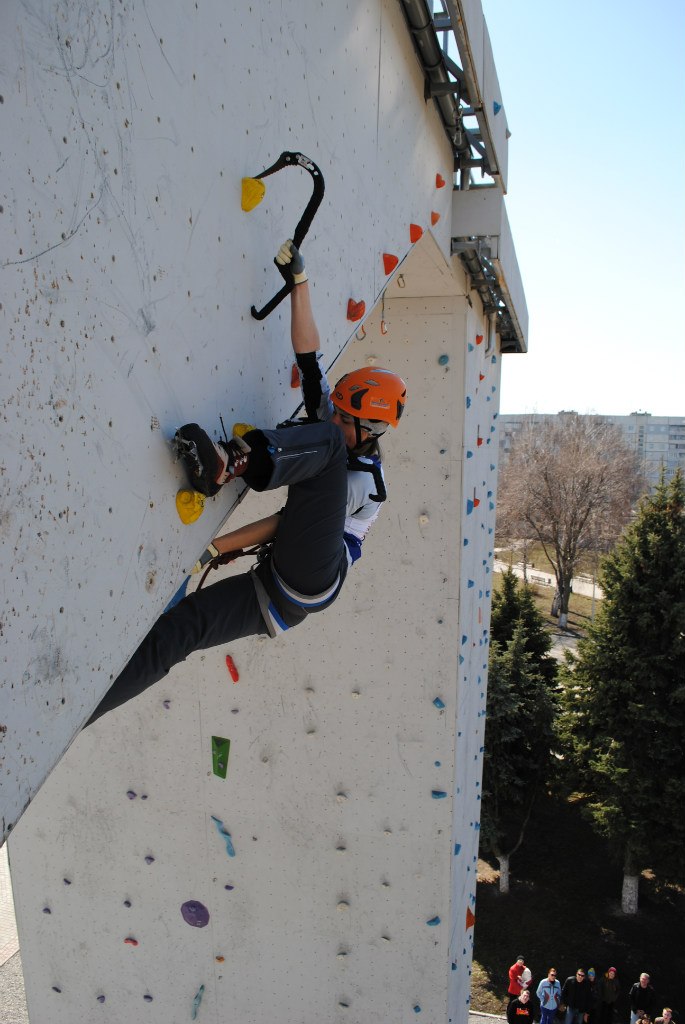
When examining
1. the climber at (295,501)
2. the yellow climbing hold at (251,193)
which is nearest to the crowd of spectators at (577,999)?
the climber at (295,501)

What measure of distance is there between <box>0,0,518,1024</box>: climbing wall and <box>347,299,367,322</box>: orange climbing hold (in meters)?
0.03

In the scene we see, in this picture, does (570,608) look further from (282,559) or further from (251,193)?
(251,193)

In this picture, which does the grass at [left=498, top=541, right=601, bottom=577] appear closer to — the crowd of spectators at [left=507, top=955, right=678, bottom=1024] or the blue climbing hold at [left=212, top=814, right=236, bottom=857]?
the crowd of spectators at [left=507, top=955, right=678, bottom=1024]

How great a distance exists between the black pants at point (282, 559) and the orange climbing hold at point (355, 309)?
1.81ft

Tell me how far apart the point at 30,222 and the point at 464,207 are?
291 centimetres

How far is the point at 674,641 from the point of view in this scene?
9.75 meters

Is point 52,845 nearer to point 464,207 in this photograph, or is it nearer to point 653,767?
point 464,207

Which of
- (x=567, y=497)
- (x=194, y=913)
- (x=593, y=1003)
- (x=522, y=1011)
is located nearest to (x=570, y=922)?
(x=593, y=1003)

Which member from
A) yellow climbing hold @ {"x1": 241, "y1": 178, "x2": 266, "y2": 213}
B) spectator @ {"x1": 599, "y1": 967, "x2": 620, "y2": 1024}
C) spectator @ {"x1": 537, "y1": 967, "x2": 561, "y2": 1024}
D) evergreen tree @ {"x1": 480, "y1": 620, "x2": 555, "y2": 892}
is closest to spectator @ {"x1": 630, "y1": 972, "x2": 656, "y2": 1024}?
spectator @ {"x1": 599, "y1": 967, "x2": 620, "y2": 1024}

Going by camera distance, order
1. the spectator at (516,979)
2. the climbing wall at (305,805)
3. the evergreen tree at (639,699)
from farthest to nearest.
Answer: the evergreen tree at (639,699)
the spectator at (516,979)
the climbing wall at (305,805)

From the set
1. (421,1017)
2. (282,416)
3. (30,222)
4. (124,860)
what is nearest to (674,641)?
(421,1017)

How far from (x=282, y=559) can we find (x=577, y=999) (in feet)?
24.4

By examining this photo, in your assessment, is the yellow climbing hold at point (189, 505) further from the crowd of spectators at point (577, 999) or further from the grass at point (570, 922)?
the grass at point (570, 922)

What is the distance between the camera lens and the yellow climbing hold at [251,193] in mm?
1540
